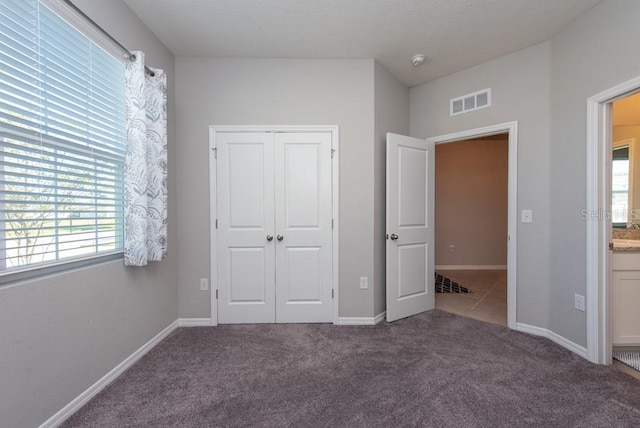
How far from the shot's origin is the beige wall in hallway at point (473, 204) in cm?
536

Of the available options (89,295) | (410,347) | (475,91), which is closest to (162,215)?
(89,295)

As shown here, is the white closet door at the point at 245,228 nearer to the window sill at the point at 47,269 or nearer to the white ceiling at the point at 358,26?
the white ceiling at the point at 358,26

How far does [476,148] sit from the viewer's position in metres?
5.42

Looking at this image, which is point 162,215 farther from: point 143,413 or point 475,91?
point 475,91

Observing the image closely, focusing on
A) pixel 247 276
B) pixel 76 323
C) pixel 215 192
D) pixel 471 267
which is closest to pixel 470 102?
pixel 215 192

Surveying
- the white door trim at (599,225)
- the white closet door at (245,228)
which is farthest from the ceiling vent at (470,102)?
the white closet door at (245,228)

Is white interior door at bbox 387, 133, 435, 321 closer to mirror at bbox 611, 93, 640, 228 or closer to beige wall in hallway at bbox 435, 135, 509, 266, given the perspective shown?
mirror at bbox 611, 93, 640, 228

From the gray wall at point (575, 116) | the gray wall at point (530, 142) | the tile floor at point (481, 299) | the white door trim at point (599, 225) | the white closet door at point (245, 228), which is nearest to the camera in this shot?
the gray wall at point (575, 116)

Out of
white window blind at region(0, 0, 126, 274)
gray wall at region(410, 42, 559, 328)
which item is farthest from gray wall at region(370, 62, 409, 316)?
white window blind at region(0, 0, 126, 274)

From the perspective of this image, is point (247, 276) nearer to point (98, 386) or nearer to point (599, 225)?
point (98, 386)

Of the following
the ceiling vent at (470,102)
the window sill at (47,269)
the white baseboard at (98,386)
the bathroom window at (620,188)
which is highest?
the ceiling vent at (470,102)

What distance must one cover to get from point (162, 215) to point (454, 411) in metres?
2.44

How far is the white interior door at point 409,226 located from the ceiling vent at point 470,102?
46 cm

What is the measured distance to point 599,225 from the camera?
200cm
